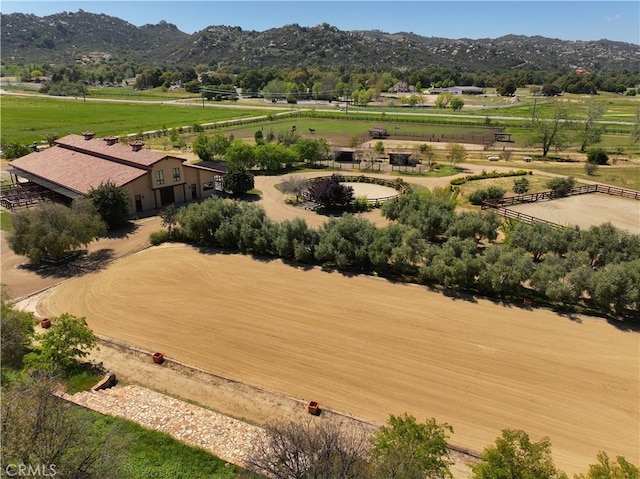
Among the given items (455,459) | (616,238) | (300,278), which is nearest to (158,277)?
(300,278)

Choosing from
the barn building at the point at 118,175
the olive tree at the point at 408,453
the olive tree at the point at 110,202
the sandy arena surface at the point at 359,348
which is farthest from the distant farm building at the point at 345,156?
the olive tree at the point at 408,453

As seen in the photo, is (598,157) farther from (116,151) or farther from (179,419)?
(179,419)

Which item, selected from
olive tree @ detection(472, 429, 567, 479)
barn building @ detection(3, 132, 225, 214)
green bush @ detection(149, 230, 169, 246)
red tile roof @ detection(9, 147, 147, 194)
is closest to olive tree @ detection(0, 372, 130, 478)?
olive tree @ detection(472, 429, 567, 479)

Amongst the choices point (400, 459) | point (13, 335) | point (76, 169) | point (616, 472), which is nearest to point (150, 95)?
point (76, 169)

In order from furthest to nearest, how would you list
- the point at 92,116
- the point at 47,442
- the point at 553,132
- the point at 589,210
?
1. the point at 92,116
2. the point at 553,132
3. the point at 589,210
4. the point at 47,442

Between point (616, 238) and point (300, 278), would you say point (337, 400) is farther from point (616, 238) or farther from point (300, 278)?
point (616, 238)
